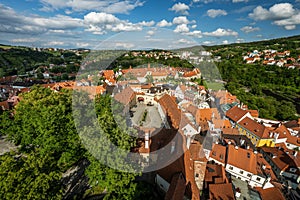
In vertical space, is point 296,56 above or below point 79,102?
above

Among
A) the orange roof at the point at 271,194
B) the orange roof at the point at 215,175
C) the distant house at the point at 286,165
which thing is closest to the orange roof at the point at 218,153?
the orange roof at the point at 215,175

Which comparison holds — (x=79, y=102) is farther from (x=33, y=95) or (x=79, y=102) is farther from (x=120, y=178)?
(x=120, y=178)

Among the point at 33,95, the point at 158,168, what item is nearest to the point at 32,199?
the point at 158,168

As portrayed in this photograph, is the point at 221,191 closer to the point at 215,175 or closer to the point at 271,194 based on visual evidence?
the point at 215,175

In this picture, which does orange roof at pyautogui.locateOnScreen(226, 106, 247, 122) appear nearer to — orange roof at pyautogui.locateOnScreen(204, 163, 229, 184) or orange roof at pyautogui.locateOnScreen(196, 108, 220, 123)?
orange roof at pyautogui.locateOnScreen(196, 108, 220, 123)

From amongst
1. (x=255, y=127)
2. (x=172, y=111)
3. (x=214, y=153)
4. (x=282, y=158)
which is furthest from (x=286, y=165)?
(x=172, y=111)

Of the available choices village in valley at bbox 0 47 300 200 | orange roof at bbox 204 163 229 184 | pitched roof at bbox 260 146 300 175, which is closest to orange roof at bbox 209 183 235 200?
village in valley at bbox 0 47 300 200
